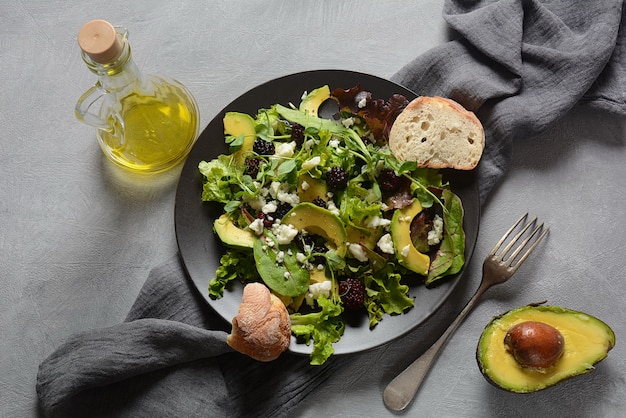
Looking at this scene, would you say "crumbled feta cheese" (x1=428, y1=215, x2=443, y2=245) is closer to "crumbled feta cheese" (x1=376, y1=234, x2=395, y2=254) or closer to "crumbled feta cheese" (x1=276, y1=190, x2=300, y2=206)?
"crumbled feta cheese" (x1=376, y1=234, x2=395, y2=254)

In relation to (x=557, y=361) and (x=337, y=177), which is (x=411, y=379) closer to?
(x=557, y=361)

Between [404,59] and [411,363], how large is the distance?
953mm

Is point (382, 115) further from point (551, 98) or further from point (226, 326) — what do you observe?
point (226, 326)

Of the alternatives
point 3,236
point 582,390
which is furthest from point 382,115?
point 3,236

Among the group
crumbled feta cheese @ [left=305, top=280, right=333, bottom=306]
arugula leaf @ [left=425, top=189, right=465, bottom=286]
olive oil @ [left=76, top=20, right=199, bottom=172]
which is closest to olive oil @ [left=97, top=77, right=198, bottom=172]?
olive oil @ [left=76, top=20, right=199, bottom=172]


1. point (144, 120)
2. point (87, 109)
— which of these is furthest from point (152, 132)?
point (87, 109)

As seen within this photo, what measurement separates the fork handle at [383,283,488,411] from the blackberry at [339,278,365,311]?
0.86 feet

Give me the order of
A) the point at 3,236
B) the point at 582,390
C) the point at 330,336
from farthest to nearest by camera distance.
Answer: the point at 3,236
the point at 582,390
the point at 330,336

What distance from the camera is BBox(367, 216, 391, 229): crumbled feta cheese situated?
1.79 meters

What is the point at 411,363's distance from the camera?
1.91 m

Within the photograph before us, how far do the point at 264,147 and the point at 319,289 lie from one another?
44 cm

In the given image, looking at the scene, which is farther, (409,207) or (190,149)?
(190,149)

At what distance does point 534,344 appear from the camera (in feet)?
5.48

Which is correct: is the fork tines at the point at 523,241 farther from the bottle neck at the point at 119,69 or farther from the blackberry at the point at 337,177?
the bottle neck at the point at 119,69
